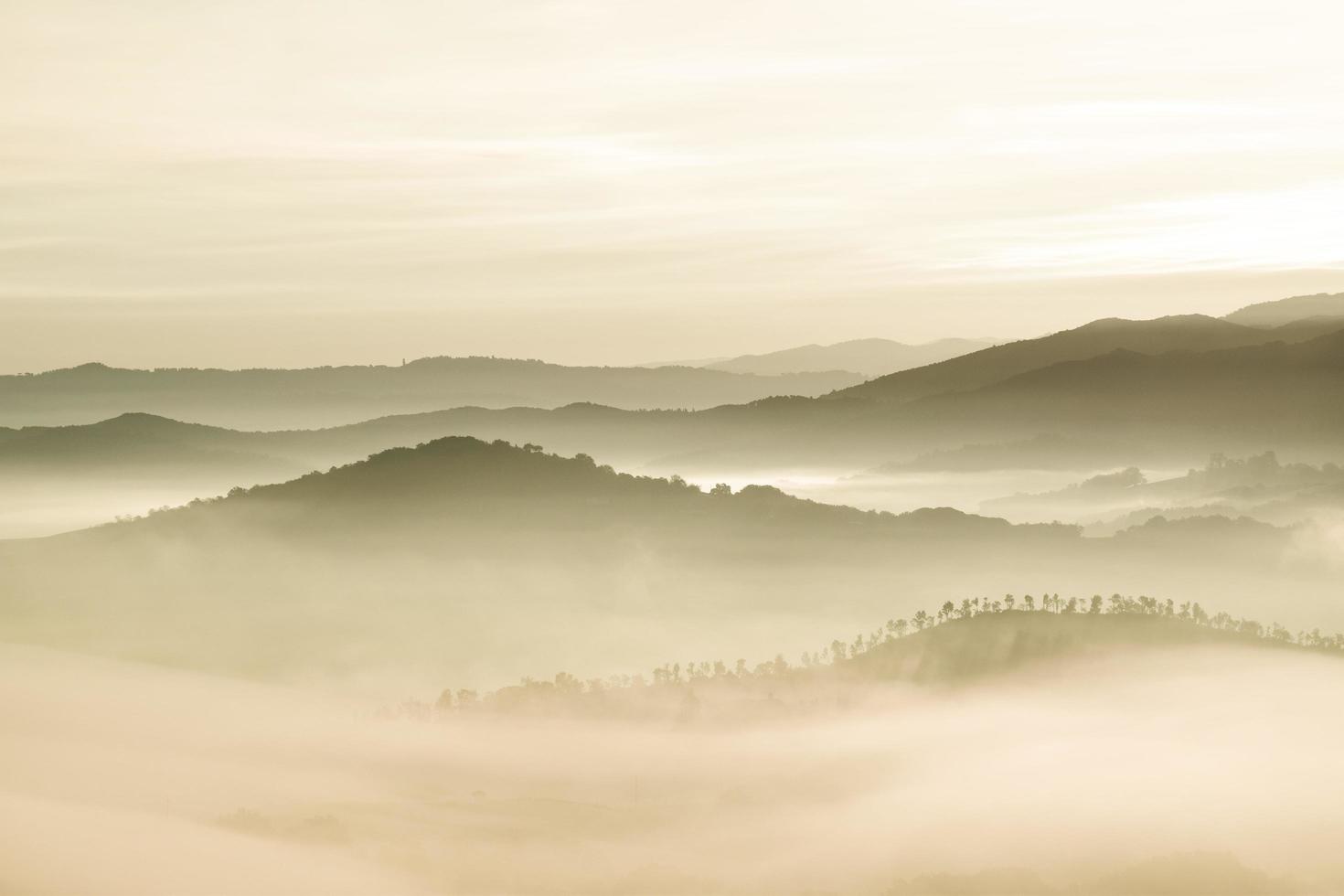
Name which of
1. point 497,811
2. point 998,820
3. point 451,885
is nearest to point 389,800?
point 497,811

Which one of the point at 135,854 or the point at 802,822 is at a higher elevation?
the point at 135,854

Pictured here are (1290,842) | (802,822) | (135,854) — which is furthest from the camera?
(802,822)

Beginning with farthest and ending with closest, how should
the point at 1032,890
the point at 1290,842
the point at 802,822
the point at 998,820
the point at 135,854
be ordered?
1. the point at 802,822
2. the point at 998,820
3. the point at 1290,842
4. the point at 1032,890
5. the point at 135,854

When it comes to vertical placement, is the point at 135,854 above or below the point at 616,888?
above

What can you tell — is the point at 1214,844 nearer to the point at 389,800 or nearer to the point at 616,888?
the point at 616,888

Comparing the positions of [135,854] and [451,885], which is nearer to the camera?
[135,854]

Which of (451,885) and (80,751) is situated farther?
(80,751)

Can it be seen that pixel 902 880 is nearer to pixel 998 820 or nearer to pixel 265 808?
pixel 998 820

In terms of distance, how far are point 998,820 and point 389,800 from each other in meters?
73.8

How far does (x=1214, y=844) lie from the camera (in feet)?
561

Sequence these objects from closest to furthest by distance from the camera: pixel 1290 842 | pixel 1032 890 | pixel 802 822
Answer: pixel 1032 890 < pixel 1290 842 < pixel 802 822

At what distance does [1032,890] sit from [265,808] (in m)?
86.9

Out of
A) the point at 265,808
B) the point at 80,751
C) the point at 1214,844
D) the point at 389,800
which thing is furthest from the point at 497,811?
the point at 1214,844

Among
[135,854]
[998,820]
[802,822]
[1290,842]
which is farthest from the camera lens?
[802,822]
